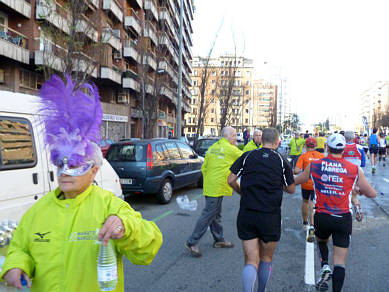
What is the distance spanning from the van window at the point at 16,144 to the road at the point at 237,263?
1893mm

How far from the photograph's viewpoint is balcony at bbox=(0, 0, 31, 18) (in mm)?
18723

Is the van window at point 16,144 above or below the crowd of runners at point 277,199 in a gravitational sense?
above

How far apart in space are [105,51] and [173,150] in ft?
54.7

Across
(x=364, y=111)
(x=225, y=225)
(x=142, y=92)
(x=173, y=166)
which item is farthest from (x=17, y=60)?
(x=364, y=111)

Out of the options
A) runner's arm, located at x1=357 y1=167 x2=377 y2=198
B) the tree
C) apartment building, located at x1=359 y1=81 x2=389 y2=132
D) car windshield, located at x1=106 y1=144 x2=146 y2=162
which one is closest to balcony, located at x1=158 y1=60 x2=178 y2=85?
the tree

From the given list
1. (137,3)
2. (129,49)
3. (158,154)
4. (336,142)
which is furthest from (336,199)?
(137,3)

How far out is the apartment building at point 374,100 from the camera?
5462 inches

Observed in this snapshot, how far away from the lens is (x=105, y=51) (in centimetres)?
2372

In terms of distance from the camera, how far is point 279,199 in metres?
3.37

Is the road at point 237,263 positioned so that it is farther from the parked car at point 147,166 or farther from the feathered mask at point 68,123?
the feathered mask at point 68,123

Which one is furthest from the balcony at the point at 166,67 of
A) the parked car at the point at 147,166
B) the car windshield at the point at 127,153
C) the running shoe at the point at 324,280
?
the running shoe at the point at 324,280

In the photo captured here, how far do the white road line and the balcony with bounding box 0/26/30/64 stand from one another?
61.4 feet

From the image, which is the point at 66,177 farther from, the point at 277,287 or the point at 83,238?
the point at 277,287

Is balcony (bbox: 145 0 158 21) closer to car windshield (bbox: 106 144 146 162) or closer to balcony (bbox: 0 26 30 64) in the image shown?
balcony (bbox: 0 26 30 64)
